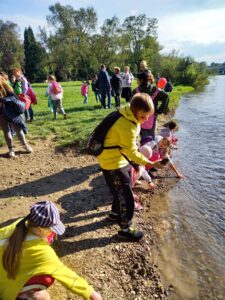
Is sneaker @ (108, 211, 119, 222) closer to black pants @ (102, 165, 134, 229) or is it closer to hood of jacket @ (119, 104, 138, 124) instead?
black pants @ (102, 165, 134, 229)

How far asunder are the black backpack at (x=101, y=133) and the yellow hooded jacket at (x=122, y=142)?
0.15 ft

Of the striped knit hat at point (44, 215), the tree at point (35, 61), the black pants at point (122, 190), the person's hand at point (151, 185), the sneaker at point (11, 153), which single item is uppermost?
the striped knit hat at point (44, 215)

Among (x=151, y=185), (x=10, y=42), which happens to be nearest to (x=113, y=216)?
(x=151, y=185)

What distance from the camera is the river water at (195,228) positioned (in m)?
3.59

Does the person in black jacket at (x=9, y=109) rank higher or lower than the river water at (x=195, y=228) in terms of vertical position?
higher

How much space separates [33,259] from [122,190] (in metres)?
1.72

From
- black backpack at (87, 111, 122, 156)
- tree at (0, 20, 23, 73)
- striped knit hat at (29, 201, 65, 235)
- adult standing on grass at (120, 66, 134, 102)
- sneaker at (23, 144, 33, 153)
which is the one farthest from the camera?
tree at (0, 20, 23, 73)

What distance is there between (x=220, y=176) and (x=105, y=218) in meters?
3.43

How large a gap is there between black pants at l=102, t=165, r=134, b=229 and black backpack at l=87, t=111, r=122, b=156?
33 centimetres

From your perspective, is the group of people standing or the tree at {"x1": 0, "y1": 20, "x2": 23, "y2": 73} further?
the tree at {"x1": 0, "y1": 20, "x2": 23, "y2": 73}

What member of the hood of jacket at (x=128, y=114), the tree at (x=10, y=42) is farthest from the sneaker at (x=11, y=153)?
the tree at (x=10, y=42)

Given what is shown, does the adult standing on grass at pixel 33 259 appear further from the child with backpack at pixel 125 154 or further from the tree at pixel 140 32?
the tree at pixel 140 32

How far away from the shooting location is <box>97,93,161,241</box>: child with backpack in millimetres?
3615

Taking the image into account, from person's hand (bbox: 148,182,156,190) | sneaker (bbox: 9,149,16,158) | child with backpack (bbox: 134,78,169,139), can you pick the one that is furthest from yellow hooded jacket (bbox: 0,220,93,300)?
sneaker (bbox: 9,149,16,158)
